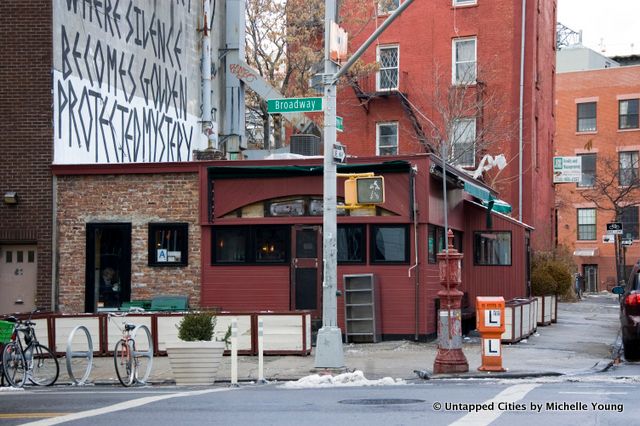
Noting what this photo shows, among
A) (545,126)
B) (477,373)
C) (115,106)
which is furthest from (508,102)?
(477,373)

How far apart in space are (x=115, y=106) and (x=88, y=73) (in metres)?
1.77

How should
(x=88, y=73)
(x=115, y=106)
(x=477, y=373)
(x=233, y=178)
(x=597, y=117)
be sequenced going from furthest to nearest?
(x=597, y=117)
(x=115, y=106)
(x=88, y=73)
(x=233, y=178)
(x=477, y=373)

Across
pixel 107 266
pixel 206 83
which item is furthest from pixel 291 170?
pixel 206 83

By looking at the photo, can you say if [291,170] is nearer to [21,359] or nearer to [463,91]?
[21,359]

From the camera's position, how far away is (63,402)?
12578 millimetres

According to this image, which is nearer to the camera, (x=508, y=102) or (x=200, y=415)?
(x=200, y=415)

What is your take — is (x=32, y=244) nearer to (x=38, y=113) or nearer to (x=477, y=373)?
(x=38, y=113)

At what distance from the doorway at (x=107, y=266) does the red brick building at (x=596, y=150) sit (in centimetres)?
4082

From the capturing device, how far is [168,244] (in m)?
22.7

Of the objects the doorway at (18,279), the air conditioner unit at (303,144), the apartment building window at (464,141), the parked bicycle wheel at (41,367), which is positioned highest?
the apartment building window at (464,141)

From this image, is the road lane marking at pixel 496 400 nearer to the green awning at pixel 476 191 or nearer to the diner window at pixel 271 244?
the diner window at pixel 271 244

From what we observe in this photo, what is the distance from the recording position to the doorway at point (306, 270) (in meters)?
22.0

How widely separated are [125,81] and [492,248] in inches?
439

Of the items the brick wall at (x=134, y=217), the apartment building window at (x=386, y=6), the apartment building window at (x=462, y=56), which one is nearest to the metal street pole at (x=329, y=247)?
the brick wall at (x=134, y=217)
